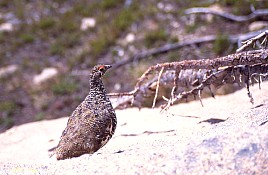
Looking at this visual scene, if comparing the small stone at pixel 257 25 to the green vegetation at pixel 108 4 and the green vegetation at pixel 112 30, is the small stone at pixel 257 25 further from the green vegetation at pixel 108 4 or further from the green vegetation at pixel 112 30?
the green vegetation at pixel 108 4

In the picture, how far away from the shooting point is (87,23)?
1362 cm

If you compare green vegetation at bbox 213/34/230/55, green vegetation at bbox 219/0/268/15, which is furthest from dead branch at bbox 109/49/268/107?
green vegetation at bbox 219/0/268/15

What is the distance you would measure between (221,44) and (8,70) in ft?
18.6

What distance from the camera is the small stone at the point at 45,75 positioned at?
1152 cm

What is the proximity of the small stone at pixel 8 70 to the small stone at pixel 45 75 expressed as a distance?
0.75m

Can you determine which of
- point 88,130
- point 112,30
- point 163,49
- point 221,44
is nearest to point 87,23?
point 112,30

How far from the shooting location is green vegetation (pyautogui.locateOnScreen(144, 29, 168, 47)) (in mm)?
11836

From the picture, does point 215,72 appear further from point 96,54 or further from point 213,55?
point 96,54

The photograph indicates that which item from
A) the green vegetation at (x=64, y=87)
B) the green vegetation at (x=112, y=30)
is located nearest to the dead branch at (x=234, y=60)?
the green vegetation at (x=64, y=87)

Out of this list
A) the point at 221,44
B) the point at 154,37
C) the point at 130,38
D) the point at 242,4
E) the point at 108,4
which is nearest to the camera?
the point at 221,44

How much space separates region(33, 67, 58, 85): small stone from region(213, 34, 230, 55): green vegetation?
420 centimetres

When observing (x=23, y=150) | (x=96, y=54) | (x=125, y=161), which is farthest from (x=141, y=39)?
(x=125, y=161)

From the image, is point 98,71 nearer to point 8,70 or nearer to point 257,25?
point 257,25

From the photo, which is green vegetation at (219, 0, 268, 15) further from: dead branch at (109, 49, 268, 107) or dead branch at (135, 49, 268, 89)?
dead branch at (135, 49, 268, 89)
